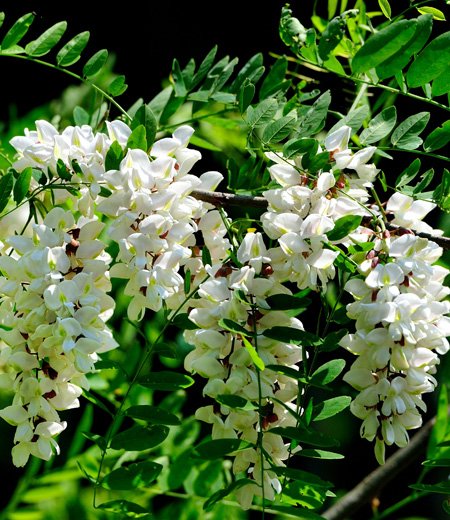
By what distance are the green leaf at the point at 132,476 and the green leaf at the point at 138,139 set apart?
0.95ft

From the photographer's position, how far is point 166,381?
0.61 meters

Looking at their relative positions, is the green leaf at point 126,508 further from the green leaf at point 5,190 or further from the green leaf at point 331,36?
the green leaf at point 331,36

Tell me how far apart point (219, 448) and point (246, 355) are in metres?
0.08

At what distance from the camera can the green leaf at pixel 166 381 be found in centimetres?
60

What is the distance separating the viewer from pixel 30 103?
187 cm

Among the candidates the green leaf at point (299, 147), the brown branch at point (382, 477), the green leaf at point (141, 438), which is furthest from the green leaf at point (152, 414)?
the brown branch at point (382, 477)

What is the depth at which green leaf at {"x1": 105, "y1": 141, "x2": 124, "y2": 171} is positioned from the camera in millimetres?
568

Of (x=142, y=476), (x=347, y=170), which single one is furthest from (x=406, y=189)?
(x=142, y=476)

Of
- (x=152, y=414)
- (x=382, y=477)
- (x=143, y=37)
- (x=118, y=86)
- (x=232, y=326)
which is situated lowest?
(x=382, y=477)

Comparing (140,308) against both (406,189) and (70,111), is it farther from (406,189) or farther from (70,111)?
(70,111)

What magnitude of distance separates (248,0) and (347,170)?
1.32m

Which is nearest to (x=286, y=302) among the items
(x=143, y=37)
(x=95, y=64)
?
(x=95, y=64)

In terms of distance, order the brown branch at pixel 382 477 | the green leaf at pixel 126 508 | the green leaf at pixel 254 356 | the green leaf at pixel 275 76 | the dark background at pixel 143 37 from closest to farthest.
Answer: the green leaf at pixel 254 356, the green leaf at pixel 126 508, the green leaf at pixel 275 76, the brown branch at pixel 382 477, the dark background at pixel 143 37

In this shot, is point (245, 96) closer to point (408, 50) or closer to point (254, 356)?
point (408, 50)
